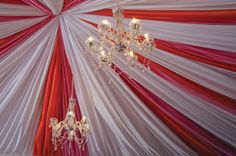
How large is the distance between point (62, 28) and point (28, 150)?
2076mm

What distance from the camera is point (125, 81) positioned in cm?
465

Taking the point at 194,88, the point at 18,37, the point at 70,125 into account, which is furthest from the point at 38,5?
the point at 194,88

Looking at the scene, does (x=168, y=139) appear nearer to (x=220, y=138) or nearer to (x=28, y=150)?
(x=220, y=138)

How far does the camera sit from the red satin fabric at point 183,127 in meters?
4.75

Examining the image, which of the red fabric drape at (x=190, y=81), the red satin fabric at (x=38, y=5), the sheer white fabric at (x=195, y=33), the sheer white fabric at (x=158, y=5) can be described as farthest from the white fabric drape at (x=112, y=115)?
the sheer white fabric at (x=195, y=33)

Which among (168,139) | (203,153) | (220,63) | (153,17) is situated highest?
(153,17)

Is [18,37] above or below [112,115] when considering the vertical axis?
above

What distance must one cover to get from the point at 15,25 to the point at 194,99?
2481 mm

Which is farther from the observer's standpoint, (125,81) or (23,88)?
(23,88)

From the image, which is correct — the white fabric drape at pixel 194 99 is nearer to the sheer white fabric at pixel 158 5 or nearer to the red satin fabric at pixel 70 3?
the red satin fabric at pixel 70 3

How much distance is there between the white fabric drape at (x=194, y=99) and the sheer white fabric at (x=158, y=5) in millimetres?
310

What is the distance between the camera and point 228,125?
16.3 feet

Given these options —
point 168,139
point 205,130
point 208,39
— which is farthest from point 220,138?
point 208,39

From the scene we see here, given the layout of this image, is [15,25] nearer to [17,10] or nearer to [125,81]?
[17,10]
